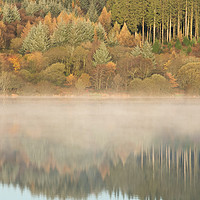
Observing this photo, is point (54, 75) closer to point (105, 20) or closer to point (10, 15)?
point (105, 20)

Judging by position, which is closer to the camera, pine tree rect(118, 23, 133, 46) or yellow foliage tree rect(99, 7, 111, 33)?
pine tree rect(118, 23, 133, 46)

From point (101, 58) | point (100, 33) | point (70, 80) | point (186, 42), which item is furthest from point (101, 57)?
point (186, 42)

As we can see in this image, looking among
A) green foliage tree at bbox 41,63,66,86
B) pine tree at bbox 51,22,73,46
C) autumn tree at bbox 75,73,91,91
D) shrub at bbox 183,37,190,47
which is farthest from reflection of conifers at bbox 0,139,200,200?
shrub at bbox 183,37,190,47

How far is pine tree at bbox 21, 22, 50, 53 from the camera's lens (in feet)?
257

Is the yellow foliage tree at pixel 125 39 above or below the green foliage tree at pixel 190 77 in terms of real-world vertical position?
above

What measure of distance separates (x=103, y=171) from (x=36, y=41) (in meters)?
67.7

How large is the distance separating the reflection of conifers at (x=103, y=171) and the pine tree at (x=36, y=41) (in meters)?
61.3

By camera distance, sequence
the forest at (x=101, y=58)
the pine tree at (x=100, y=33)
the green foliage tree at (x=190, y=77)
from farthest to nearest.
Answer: the pine tree at (x=100, y=33), the forest at (x=101, y=58), the green foliage tree at (x=190, y=77)

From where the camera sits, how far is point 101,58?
72.1 m

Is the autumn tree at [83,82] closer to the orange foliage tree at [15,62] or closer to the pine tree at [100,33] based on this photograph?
the orange foliage tree at [15,62]

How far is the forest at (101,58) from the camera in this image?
215ft

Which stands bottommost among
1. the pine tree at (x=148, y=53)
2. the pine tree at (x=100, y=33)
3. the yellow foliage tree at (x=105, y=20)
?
the pine tree at (x=148, y=53)

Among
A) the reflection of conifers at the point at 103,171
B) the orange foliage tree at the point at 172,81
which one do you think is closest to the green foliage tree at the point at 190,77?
the orange foliage tree at the point at 172,81

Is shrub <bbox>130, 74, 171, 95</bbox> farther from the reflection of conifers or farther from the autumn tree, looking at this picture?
the reflection of conifers
